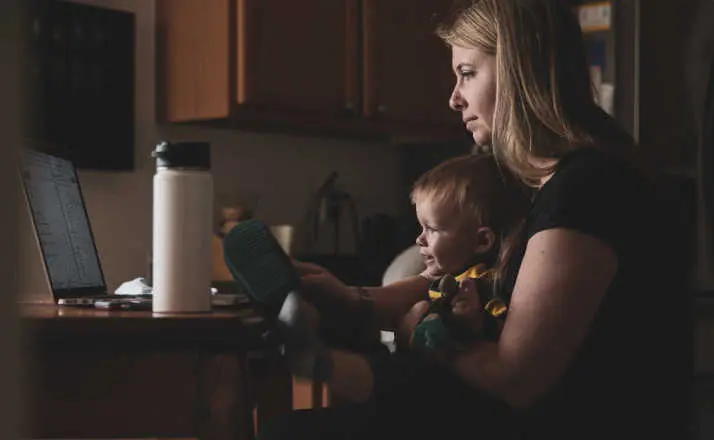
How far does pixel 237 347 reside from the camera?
1.04 m

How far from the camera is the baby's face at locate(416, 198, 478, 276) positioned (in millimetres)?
1717

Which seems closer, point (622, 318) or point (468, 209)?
point (622, 318)

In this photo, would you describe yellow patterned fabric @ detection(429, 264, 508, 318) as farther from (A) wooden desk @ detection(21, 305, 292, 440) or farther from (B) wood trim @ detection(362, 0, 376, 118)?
(B) wood trim @ detection(362, 0, 376, 118)

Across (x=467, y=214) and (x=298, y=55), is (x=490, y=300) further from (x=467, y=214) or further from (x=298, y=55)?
(x=298, y=55)

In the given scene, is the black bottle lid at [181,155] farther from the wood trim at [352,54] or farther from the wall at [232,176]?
the wood trim at [352,54]

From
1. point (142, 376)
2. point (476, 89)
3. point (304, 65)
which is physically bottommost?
point (142, 376)

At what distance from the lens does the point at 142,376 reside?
1.01m

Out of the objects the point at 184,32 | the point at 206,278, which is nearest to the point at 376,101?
the point at 184,32

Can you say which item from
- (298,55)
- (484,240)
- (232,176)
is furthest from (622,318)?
(232,176)

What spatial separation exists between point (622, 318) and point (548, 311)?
0.41 feet

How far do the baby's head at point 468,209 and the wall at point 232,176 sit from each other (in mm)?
1941

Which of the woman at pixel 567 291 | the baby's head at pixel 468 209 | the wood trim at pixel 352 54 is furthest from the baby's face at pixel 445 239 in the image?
the wood trim at pixel 352 54

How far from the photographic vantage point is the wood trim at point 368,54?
382 cm

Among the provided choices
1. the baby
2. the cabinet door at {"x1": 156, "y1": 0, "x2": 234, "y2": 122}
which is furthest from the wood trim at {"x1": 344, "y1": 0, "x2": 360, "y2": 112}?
the baby
